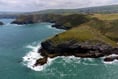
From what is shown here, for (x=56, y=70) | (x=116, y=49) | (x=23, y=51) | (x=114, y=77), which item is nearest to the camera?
(x=114, y=77)

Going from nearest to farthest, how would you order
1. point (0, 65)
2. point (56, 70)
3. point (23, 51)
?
point (56, 70) < point (0, 65) < point (23, 51)

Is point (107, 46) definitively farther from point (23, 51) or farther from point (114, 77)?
point (23, 51)

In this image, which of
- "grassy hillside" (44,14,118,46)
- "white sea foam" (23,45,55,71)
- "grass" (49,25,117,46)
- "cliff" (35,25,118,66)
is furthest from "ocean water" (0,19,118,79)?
"grassy hillside" (44,14,118,46)

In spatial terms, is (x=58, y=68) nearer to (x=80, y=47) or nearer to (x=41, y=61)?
(x=41, y=61)

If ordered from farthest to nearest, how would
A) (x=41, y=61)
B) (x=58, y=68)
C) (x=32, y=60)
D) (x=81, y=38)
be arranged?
(x=81, y=38) → (x=32, y=60) → (x=41, y=61) → (x=58, y=68)

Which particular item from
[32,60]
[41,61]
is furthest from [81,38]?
[32,60]

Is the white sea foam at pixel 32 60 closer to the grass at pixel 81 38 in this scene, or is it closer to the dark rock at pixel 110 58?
the grass at pixel 81 38

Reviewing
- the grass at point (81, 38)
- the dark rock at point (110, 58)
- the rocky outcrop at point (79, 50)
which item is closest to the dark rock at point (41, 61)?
the rocky outcrop at point (79, 50)

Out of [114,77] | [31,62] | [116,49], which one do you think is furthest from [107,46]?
[31,62]

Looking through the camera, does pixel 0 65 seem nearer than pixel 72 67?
No

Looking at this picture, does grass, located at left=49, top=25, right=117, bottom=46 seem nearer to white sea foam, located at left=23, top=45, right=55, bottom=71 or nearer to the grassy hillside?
Answer: the grassy hillside

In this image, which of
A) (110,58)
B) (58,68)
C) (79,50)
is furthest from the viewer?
(79,50)
